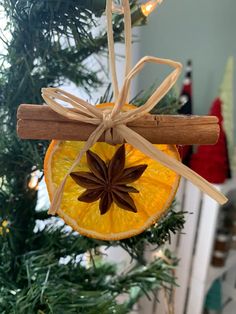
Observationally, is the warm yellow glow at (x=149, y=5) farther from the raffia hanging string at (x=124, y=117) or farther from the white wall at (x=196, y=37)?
the white wall at (x=196, y=37)

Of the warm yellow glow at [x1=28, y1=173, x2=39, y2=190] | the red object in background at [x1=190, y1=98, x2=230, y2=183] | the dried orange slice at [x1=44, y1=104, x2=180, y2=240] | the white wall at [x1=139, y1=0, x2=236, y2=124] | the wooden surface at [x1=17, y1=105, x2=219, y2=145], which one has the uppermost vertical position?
the white wall at [x1=139, y1=0, x2=236, y2=124]

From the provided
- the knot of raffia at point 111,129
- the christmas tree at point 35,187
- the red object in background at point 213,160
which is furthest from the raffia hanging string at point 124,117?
the red object in background at point 213,160

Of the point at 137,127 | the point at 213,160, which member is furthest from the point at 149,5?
the point at 213,160

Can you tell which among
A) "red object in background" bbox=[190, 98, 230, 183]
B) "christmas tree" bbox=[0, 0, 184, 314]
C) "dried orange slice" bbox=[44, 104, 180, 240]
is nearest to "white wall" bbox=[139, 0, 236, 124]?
"red object in background" bbox=[190, 98, 230, 183]

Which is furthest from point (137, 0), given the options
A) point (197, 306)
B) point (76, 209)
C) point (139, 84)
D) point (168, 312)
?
point (197, 306)

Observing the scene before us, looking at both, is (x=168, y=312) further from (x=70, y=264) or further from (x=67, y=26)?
(x=67, y=26)

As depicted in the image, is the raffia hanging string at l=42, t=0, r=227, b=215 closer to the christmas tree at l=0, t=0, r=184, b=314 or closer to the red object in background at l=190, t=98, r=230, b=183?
the christmas tree at l=0, t=0, r=184, b=314

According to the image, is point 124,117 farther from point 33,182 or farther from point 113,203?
point 33,182
